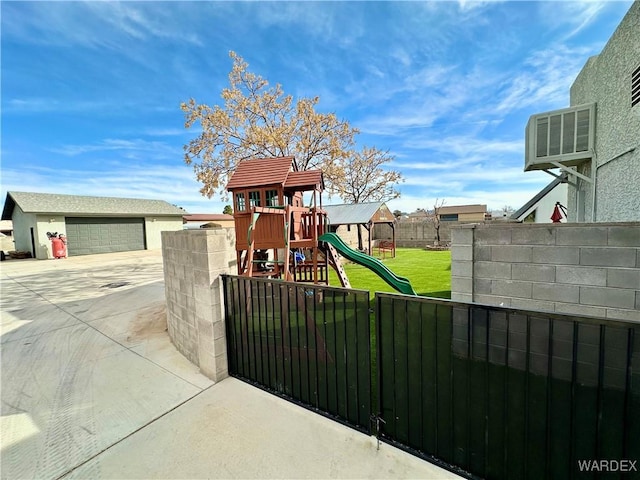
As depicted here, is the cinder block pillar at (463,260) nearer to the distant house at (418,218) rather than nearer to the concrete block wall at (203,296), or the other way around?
the concrete block wall at (203,296)

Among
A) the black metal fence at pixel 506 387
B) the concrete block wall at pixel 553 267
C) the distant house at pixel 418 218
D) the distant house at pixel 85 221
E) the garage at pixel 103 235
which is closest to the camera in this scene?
the black metal fence at pixel 506 387

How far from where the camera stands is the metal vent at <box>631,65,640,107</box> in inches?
152

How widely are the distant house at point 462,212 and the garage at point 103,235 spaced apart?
3633cm

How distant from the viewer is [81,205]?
19.8 metres

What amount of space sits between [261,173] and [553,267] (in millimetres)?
5467

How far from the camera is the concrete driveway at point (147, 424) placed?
6.77 feet

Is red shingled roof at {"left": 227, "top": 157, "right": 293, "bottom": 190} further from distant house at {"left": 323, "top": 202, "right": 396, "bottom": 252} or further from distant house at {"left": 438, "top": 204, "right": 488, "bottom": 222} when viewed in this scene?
distant house at {"left": 438, "top": 204, "right": 488, "bottom": 222}

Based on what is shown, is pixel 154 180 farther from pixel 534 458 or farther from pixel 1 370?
pixel 534 458

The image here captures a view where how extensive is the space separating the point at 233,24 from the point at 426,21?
556 cm

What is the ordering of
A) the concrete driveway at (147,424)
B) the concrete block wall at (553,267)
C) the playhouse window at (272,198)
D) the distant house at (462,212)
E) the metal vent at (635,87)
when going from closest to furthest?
1. the concrete driveway at (147,424)
2. the concrete block wall at (553,267)
3. the metal vent at (635,87)
4. the playhouse window at (272,198)
5. the distant house at (462,212)

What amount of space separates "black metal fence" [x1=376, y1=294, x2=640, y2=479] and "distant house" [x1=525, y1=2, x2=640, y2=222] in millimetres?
4011

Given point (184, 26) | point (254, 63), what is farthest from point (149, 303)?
point (254, 63)

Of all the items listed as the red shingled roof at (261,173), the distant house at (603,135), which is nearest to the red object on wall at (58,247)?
the red shingled roof at (261,173)

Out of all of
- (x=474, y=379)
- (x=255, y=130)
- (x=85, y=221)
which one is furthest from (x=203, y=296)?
(x=85, y=221)
